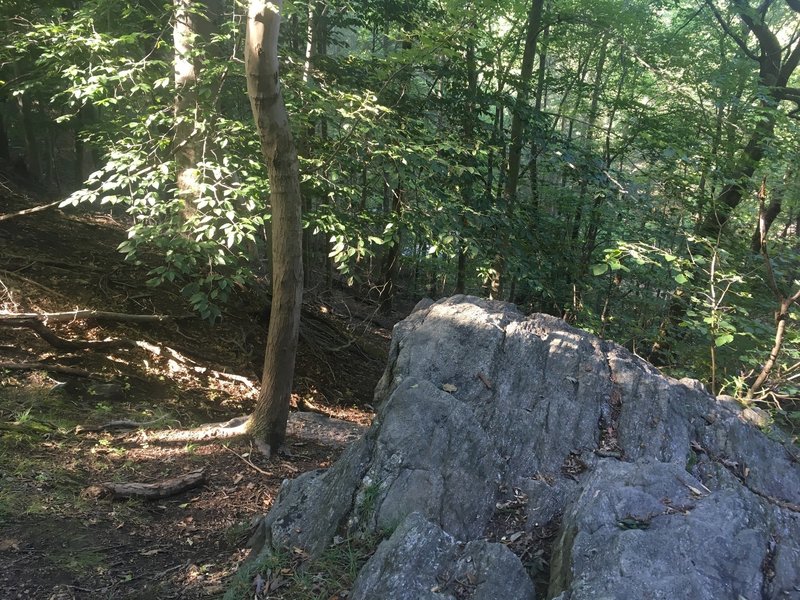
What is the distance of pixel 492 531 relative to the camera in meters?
2.94

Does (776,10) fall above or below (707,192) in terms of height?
above

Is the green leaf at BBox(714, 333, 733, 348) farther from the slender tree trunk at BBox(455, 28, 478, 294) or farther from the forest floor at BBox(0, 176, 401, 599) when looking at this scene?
the forest floor at BBox(0, 176, 401, 599)

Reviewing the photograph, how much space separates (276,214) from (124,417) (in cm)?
287

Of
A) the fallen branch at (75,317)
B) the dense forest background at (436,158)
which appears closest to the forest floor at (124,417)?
the fallen branch at (75,317)

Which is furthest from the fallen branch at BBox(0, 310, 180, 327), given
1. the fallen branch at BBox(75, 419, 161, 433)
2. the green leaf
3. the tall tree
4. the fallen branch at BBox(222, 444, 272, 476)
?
the tall tree

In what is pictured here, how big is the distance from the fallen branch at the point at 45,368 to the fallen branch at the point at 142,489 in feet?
7.08

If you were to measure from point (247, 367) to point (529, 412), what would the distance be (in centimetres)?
477

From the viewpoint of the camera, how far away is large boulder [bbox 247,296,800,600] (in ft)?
7.41

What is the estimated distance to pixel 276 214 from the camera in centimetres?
475

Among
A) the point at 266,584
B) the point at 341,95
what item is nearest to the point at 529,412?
the point at 266,584

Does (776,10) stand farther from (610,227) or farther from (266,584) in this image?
(266,584)

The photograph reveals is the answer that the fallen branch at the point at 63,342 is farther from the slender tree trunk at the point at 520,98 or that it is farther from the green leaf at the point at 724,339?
the green leaf at the point at 724,339

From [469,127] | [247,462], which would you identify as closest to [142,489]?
[247,462]

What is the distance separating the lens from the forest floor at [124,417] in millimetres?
3510
